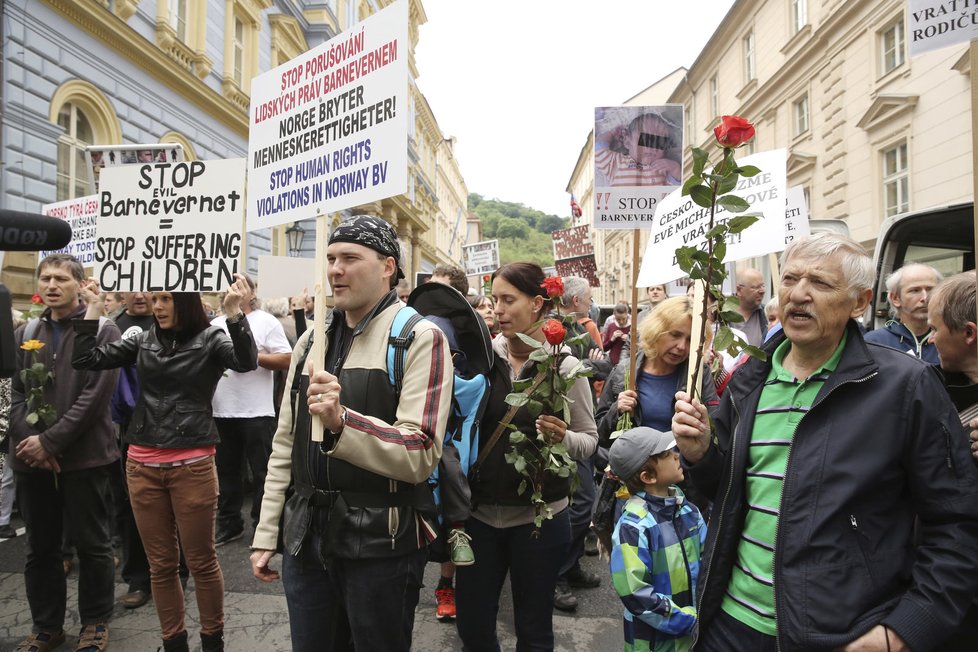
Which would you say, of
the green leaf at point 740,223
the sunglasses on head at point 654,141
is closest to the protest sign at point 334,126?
the green leaf at point 740,223

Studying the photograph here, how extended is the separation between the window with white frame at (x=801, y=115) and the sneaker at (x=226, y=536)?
→ 20098mm

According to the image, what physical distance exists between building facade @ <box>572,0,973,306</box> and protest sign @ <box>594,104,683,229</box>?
4.89 meters

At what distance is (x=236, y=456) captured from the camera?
5.54 metres

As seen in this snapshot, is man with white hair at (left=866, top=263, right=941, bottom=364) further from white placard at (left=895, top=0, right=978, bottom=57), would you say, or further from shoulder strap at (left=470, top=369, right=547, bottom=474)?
shoulder strap at (left=470, top=369, right=547, bottom=474)

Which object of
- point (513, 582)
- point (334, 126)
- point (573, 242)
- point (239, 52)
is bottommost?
point (513, 582)

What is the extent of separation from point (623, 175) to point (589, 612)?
3125 millimetres

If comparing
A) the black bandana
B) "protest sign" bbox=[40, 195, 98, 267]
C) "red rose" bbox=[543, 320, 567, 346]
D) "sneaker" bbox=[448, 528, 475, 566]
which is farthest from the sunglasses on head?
"protest sign" bbox=[40, 195, 98, 267]

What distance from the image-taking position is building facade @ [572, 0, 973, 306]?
43.1ft

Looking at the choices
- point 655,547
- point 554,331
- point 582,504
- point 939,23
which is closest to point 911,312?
point 939,23

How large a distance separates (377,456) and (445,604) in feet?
8.22

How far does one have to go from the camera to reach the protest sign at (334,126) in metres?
2.21

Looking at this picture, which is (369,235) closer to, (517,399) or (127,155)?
(517,399)

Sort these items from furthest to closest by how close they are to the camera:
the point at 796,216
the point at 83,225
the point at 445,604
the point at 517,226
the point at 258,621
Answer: the point at 517,226 → the point at 83,225 → the point at 796,216 → the point at 445,604 → the point at 258,621

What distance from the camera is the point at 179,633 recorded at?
10.6 ft
